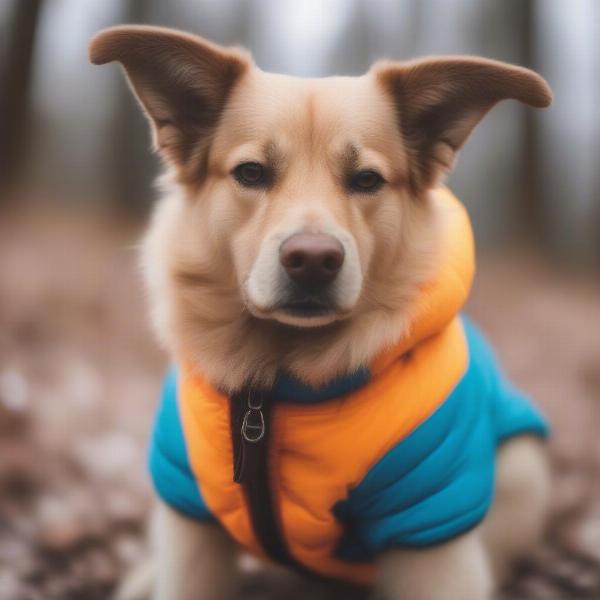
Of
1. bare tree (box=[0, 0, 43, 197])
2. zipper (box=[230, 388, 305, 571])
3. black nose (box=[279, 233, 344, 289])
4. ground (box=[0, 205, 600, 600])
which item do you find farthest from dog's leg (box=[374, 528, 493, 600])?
bare tree (box=[0, 0, 43, 197])

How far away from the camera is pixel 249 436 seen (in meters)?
2.33

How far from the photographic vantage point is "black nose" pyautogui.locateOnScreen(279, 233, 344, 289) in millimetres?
2115

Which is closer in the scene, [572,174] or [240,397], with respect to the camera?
[240,397]

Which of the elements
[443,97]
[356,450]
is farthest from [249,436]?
[443,97]

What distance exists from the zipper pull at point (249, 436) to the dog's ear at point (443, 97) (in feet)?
3.09

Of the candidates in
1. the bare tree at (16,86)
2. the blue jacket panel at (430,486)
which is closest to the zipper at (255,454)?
the blue jacket panel at (430,486)

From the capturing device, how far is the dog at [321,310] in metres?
2.31

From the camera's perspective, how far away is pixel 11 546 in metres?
3.29

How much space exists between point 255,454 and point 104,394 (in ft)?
8.94

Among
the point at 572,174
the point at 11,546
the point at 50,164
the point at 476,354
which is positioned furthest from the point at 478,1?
the point at 11,546

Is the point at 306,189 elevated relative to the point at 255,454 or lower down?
elevated

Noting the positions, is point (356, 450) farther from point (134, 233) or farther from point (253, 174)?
point (134, 233)

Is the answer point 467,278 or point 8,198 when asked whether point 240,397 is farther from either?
point 8,198

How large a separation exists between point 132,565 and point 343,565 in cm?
110
